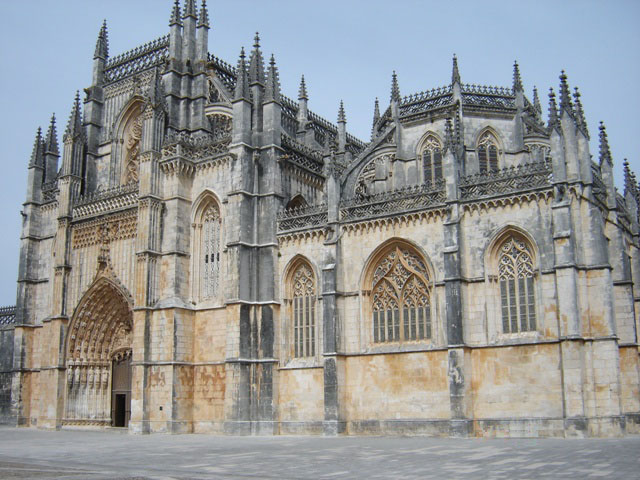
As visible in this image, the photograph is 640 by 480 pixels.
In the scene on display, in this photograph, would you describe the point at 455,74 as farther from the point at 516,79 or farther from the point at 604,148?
the point at 604,148

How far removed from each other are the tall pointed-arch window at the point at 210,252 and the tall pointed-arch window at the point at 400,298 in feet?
27.3

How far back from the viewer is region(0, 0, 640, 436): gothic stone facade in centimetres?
2519

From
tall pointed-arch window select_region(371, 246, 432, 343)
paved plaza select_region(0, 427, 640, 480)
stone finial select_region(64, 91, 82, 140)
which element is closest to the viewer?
paved plaza select_region(0, 427, 640, 480)

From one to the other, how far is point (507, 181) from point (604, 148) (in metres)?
7.59

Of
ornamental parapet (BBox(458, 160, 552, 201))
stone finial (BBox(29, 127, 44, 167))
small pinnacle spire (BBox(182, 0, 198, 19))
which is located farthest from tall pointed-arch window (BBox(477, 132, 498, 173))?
stone finial (BBox(29, 127, 44, 167))

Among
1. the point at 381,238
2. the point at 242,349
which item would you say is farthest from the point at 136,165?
the point at 381,238

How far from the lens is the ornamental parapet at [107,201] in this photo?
36594 mm

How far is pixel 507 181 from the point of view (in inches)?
1043

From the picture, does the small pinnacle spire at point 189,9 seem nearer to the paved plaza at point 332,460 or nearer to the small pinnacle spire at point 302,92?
the small pinnacle spire at point 302,92

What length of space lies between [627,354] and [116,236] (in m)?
25.6

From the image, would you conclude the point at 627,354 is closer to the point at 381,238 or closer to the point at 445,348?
the point at 445,348

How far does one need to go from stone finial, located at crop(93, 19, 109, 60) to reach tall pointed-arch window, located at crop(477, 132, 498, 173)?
77.2 ft

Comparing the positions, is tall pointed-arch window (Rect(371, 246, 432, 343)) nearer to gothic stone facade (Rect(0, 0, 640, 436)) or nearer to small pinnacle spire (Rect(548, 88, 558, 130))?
gothic stone facade (Rect(0, 0, 640, 436))

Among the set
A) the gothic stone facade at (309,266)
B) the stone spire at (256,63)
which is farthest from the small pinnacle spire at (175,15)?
the stone spire at (256,63)
